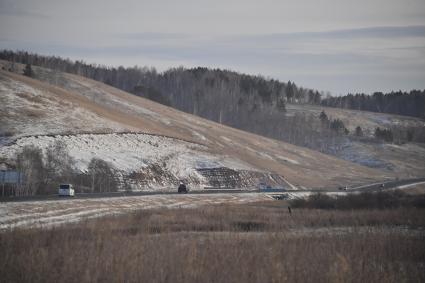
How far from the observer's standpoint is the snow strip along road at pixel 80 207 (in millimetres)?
32388

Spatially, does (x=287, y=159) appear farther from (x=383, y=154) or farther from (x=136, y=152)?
(x=383, y=154)

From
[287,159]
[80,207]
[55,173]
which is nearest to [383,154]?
[287,159]

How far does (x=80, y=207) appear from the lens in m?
41.9

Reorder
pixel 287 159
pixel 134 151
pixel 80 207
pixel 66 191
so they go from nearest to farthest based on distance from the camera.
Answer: pixel 80 207, pixel 66 191, pixel 134 151, pixel 287 159

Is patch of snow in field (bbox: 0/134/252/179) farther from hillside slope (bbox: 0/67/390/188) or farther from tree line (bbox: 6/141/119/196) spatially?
tree line (bbox: 6/141/119/196)

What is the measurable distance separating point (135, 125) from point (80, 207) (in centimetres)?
5867

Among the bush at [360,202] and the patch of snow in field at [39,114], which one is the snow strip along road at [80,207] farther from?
the patch of snow in field at [39,114]

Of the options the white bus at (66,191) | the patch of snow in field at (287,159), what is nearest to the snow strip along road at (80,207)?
the white bus at (66,191)

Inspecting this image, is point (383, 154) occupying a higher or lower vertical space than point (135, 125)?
lower

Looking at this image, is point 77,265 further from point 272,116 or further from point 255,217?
point 272,116

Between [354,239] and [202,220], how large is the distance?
13345mm

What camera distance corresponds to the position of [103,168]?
6981cm

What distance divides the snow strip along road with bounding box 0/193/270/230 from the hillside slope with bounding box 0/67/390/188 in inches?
792

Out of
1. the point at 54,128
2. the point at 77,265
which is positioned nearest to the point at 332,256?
the point at 77,265
